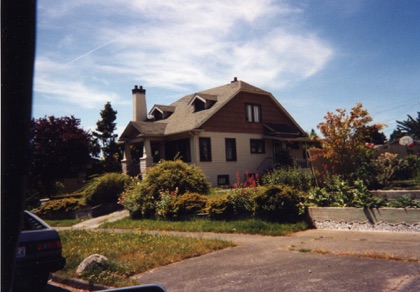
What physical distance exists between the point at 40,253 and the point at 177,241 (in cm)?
469

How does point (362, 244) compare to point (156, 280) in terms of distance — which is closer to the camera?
point (156, 280)

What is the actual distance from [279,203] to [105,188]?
1095 cm

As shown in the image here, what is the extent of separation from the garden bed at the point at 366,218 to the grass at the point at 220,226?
19.6 inches

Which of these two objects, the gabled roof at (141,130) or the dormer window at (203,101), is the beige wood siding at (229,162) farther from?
the gabled roof at (141,130)

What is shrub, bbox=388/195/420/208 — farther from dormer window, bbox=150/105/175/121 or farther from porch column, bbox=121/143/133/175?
dormer window, bbox=150/105/175/121

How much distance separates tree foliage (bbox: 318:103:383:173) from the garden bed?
17.5ft

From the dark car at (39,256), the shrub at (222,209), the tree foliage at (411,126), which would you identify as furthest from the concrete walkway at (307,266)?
the tree foliage at (411,126)

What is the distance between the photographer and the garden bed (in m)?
8.33

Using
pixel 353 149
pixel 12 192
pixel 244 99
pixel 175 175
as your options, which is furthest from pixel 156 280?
pixel 244 99

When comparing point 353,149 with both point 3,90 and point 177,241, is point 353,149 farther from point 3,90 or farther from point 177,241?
point 3,90

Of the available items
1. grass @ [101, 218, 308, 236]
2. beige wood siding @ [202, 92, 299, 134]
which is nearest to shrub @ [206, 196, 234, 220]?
grass @ [101, 218, 308, 236]

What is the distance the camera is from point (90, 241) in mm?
9461

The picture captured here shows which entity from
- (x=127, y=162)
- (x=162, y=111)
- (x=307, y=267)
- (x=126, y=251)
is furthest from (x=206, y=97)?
(x=307, y=267)

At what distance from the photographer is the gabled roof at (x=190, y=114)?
24.2 meters
